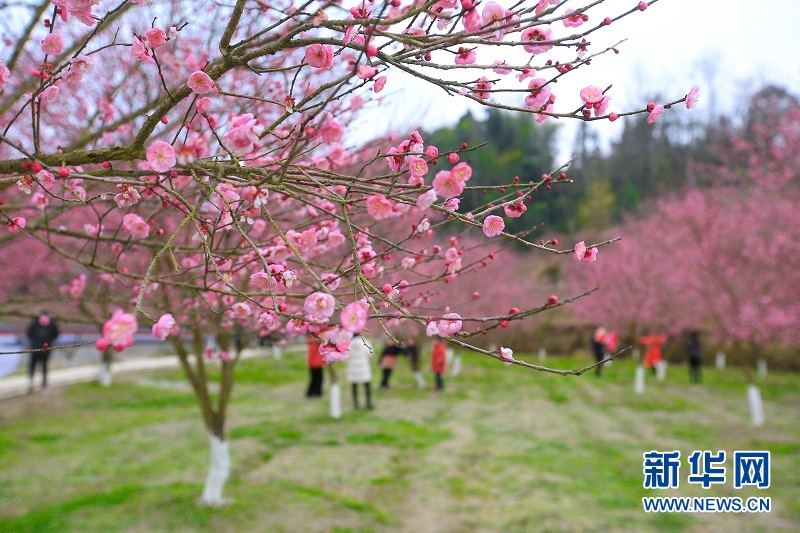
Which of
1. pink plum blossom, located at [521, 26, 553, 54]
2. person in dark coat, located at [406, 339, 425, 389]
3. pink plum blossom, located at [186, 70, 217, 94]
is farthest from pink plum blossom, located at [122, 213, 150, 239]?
person in dark coat, located at [406, 339, 425, 389]

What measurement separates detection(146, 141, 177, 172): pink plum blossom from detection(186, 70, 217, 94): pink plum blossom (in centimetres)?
22

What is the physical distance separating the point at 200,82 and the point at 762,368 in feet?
65.4

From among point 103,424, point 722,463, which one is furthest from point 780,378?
point 103,424

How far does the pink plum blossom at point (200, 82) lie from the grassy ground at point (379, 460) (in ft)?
13.7

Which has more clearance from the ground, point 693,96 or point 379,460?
point 693,96

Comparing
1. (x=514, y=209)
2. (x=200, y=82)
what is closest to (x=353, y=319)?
(x=514, y=209)

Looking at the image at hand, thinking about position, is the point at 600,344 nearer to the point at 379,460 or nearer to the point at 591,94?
the point at 379,460

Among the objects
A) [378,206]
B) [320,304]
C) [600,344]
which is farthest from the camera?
[600,344]

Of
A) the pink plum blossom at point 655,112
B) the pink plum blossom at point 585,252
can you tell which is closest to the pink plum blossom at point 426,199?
the pink plum blossom at point 585,252

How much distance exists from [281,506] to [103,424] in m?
5.09

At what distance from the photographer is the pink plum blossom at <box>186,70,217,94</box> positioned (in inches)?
70.8

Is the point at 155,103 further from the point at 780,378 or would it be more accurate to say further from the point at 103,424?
the point at 780,378

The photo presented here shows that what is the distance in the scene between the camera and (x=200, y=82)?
1818 mm

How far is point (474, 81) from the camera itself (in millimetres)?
1839
